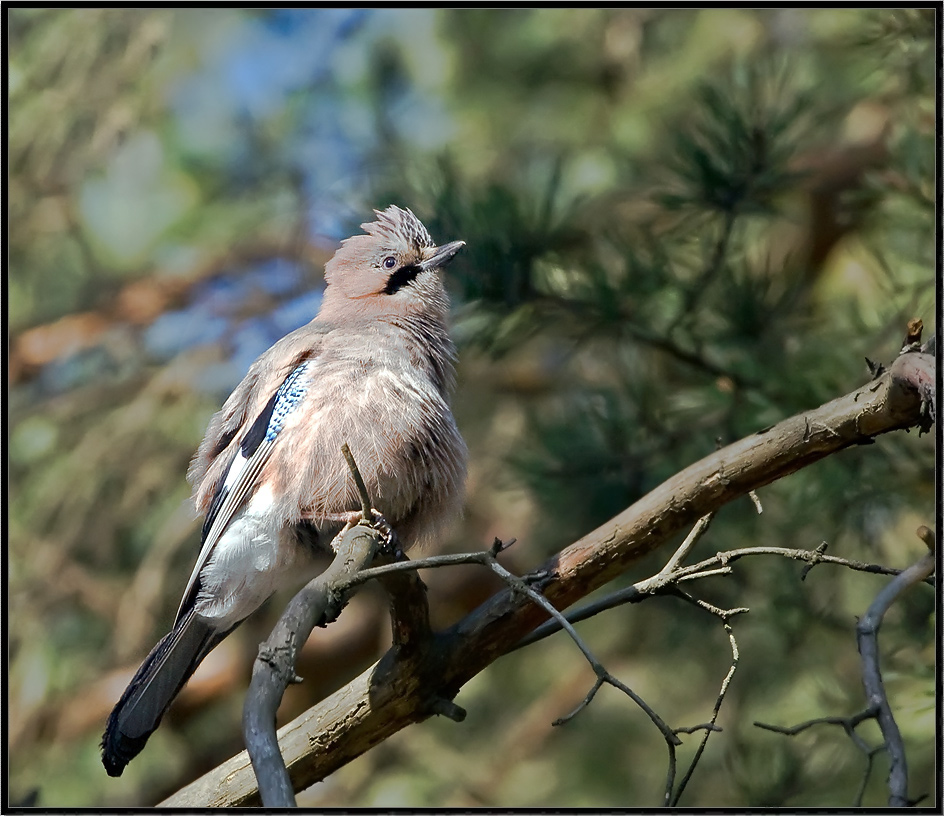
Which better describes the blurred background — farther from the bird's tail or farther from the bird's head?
the bird's tail

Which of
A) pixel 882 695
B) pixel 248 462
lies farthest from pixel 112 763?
pixel 882 695

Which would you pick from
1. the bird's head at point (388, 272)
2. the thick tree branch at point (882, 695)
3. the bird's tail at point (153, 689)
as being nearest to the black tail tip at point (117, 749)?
the bird's tail at point (153, 689)

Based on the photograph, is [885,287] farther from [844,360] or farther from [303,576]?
[303,576]

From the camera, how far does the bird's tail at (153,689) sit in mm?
1432

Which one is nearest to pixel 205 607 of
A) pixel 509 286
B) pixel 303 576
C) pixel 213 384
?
pixel 303 576

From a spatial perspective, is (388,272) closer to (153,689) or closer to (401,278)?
(401,278)

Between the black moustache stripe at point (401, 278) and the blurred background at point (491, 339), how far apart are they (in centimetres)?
21

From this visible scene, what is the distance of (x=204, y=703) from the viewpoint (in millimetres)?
2029

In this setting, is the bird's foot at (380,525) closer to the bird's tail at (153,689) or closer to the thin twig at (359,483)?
the thin twig at (359,483)

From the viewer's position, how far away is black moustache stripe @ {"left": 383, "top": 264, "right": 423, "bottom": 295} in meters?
1.63

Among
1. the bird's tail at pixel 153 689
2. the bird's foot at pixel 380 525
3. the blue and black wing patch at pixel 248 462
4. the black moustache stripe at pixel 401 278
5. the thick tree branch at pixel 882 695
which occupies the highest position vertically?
the black moustache stripe at pixel 401 278

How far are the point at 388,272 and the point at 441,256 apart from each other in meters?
0.09

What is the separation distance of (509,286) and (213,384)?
0.60 meters

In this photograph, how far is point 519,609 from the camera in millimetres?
1433
